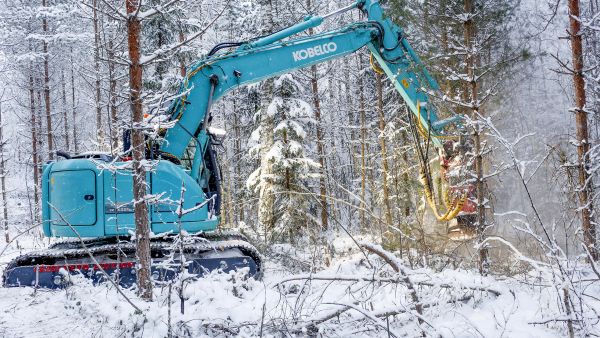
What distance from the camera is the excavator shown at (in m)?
7.45

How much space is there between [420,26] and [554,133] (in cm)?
327

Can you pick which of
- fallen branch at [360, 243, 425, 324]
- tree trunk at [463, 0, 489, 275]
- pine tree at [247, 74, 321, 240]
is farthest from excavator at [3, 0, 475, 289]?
pine tree at [247, 74, 321, 240]

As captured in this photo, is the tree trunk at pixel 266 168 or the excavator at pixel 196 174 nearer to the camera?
the excavator at pixel 196 174

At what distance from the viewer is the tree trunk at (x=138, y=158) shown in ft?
16.6

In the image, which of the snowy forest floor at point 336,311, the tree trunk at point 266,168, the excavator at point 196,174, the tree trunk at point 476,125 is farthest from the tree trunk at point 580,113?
the tree trunk at point 266,168

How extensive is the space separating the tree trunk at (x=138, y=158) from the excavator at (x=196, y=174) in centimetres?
133

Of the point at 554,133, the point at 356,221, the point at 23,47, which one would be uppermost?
the point at 23,47

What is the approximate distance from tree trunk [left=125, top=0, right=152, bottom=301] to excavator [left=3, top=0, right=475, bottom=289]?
133cm

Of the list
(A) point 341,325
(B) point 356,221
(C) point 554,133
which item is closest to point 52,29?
(B) point 356,221

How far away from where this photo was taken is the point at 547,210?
30.1ft

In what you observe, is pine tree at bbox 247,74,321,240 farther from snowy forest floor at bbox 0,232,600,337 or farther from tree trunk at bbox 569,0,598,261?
snowy forest floor at bbox 0,232,600,337

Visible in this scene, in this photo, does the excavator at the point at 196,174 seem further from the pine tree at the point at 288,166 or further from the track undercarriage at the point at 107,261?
the pine tree at the point at 288,166

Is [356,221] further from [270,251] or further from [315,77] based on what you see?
[270,251]

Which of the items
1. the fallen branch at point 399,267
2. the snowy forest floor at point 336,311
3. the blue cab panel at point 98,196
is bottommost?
the snowy forest floor at point 336,311
